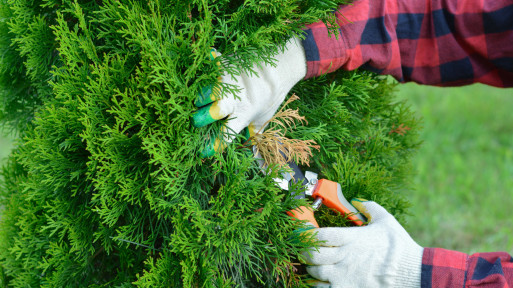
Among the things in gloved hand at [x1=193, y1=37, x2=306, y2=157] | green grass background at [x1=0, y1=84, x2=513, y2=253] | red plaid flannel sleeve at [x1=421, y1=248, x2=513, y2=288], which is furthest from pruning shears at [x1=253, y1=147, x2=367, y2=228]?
green grass background at [x1=0, y1=84, x2=513, y2=253]

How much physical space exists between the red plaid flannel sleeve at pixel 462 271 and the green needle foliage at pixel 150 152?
0.93 ft

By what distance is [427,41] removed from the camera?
161 centimetres

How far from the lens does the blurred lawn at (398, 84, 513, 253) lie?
350cm

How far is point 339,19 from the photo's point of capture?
1391mm

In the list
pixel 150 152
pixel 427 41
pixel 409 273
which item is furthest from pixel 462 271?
pixel 150 152

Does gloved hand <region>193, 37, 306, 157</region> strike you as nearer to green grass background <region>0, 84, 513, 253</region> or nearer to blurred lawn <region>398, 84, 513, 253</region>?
blurred lawn <region>398, 84, 513, 253</region>

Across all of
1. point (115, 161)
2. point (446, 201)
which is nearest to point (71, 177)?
point (115, 161)

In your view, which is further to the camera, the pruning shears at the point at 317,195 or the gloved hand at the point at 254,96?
the pruning shears at the point at 317,195

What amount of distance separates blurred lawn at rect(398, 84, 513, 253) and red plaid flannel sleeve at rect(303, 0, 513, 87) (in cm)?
96

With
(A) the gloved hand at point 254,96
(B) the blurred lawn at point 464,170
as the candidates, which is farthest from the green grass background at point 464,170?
(A) the gloved hand at point 254,96

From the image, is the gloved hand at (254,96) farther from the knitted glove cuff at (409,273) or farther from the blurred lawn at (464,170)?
the blurred lawn at (464,170)

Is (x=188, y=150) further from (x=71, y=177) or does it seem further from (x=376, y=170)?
(x=376, y=170)

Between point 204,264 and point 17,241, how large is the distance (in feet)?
2.15

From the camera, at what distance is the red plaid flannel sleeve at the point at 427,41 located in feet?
4.61
